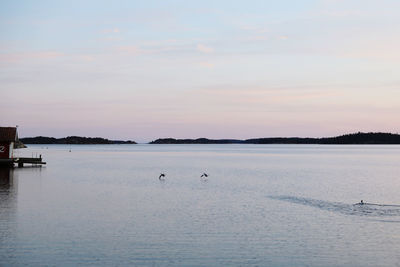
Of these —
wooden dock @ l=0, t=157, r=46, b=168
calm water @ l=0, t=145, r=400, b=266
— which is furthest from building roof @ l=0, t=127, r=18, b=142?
calm water @ l=0, t=145, r=400, b=266

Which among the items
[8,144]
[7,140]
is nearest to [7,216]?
[7,140]

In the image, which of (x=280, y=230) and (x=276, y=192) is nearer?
(x=280, y=230)

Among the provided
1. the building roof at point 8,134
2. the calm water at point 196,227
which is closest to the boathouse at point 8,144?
the building roof at point 8,134

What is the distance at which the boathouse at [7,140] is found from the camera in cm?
6562

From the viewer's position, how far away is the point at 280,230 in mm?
24922

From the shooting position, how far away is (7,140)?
6575cm

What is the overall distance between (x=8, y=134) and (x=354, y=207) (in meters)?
51.6

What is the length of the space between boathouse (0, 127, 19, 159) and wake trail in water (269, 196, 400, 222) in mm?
44026

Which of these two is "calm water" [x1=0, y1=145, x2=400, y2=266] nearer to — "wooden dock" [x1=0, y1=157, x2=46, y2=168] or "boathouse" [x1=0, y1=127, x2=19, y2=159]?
"boathouse" [x1=0, y1=127, x2=19, y2=159]

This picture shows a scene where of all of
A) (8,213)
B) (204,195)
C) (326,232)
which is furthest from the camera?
(204,195)

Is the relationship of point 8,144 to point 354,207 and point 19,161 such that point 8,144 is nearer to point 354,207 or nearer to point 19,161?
point 19,161

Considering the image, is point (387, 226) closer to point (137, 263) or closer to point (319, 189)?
point (137, 263)

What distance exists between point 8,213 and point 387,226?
23845mm

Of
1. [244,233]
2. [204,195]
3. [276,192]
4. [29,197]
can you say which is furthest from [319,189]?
[29,197]
